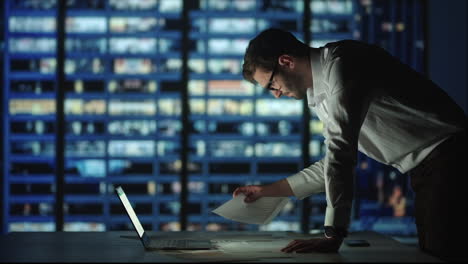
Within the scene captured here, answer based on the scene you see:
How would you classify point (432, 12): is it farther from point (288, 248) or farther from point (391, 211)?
point (288, 248)

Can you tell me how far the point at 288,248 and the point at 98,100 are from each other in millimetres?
18414

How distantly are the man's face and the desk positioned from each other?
47 centimetres

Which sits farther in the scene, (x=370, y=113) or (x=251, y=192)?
(x=251, y=192)

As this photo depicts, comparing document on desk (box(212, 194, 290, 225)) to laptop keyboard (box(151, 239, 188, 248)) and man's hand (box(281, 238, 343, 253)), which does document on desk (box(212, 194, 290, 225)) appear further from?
man's hand (box(281, 238, 343, 253))

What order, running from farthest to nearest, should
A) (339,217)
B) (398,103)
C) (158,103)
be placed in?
(158,103) < (398,103) < (339,217)

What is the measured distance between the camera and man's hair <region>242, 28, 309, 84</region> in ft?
4.66

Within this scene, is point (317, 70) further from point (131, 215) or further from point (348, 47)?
point (131, 215)

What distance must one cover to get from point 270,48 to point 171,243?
646 mm

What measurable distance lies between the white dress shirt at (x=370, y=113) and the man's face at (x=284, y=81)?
0.05 meters

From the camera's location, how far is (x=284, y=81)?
58.7 inches

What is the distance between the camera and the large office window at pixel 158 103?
17.1ft

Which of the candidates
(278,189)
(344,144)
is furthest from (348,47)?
(278,189)

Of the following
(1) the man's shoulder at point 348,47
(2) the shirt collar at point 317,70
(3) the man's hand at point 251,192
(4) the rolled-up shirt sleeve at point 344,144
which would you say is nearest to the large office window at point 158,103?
(3) the man's hand at point 251,192

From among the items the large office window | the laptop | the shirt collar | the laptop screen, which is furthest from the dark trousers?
the large office window
